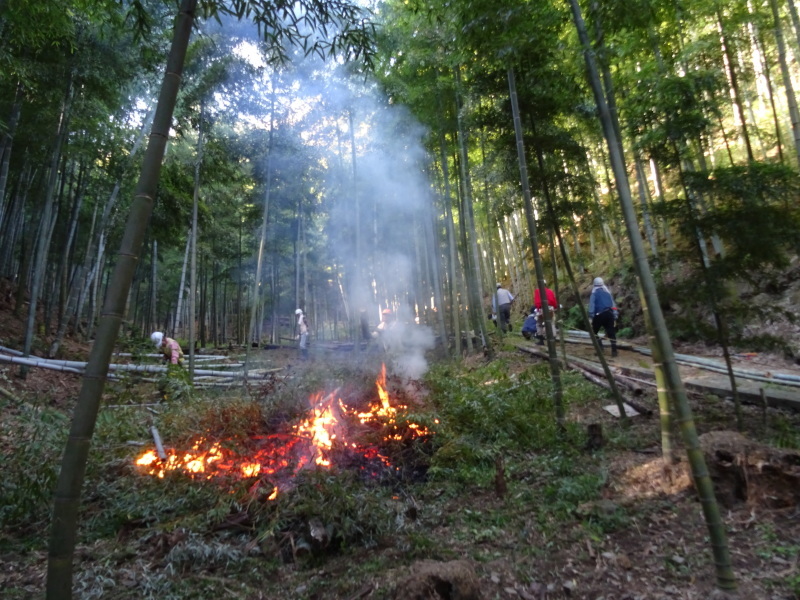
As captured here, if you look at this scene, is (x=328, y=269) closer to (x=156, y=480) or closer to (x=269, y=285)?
(x=269, y=285)

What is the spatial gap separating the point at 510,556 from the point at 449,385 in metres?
3.29

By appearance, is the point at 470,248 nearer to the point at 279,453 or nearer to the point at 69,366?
the point at 279,453

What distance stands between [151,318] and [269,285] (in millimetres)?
7703

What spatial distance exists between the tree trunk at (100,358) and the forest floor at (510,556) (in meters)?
1.07

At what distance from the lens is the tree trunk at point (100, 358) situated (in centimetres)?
161

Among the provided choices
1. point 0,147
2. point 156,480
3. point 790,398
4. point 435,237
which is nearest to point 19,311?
point 0,147

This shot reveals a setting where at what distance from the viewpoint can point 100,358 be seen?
1.69 meters

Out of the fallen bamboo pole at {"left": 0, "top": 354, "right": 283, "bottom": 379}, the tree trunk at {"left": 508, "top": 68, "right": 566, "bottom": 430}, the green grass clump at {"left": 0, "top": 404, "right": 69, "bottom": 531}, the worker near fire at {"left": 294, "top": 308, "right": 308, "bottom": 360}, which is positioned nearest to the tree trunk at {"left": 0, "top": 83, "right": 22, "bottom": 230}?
the fallen bamboo pole at {"left": 0, "top": 354, "right": 283, "bottom": 379}

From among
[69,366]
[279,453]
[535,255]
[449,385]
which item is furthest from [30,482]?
[69,366]

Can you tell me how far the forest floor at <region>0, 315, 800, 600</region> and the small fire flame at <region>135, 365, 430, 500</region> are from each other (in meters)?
0.62

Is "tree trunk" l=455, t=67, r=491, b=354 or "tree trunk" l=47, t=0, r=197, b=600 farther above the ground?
"tree trunk" l=455, t=67, r=491, b=354

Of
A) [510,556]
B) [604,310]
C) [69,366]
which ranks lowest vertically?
[510,556]

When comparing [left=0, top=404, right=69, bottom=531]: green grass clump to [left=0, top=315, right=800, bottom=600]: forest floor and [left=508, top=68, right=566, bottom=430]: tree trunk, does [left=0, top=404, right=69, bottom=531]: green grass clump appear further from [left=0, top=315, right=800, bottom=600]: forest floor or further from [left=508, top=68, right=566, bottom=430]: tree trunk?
[left=508, top=68, right=566, bottom=430]: tree trunk

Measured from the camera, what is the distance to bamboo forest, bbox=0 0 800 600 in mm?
2488
